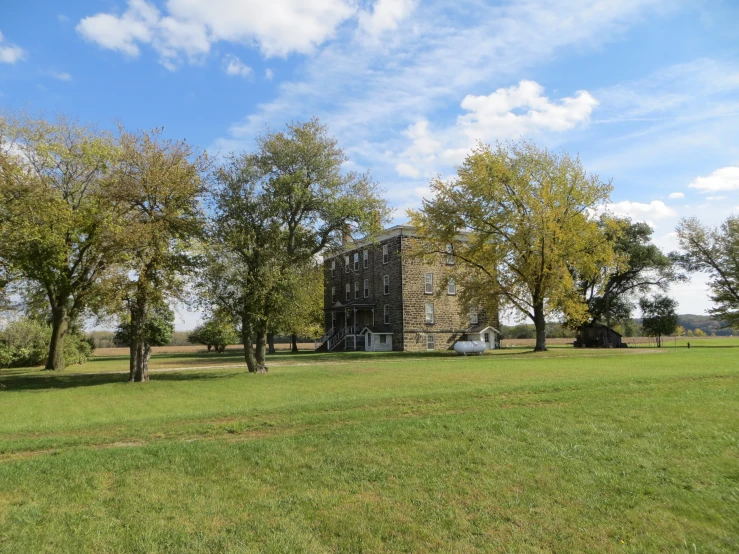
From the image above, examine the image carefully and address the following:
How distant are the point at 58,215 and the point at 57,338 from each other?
991 cm

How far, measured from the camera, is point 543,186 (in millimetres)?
33156

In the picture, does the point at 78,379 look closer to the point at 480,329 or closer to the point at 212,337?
the point at 212,337

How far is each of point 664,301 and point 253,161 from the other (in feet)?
153

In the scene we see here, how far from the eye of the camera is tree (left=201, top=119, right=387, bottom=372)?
73.4 feet

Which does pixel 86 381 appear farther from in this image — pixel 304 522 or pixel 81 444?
pixel 304 522

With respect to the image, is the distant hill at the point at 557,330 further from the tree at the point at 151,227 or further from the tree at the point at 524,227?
the tree at the point at 151,227

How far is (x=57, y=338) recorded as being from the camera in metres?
26.8

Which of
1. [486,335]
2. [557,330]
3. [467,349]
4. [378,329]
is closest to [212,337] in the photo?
[378,329]

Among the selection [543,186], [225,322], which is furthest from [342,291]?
[225,322]

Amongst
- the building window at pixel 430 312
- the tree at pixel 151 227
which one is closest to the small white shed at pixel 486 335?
the building window at pixel 430 312

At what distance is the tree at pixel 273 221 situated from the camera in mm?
22375

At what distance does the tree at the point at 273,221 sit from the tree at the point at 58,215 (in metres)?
4.37

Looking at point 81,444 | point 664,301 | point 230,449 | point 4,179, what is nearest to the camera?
point 230,449

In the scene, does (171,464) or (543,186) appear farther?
(543,186)
